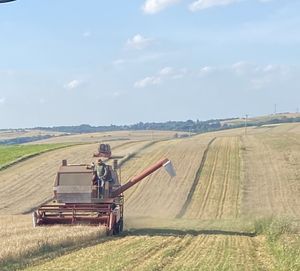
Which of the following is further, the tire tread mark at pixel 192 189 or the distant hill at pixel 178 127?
the distant hill at pixel 178 127

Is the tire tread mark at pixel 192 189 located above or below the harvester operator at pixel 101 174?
below

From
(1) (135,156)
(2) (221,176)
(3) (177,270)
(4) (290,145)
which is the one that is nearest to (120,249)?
(3) (177,270)

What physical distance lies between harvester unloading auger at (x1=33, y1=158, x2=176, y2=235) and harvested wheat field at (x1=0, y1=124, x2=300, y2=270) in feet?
2.89

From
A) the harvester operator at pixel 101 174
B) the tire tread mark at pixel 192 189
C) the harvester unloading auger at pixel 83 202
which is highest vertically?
the harvester operator at pixel 101 174

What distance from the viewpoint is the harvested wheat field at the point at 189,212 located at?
14.7 m

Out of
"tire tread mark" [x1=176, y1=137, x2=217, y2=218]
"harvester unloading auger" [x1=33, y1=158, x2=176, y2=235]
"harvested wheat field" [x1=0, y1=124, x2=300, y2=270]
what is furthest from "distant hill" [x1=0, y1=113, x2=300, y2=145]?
"harvester unloading auger" [x1=33, y1=158, x2=176, y2=235]

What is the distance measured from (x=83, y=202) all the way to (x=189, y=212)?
1149 cm

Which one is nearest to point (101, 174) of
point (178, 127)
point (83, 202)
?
point (83, 202)

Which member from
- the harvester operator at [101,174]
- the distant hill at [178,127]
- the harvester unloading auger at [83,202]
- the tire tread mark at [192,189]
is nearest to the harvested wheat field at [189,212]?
the tire tread mark at [192,189]

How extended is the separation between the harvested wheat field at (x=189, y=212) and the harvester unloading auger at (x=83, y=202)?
88cm

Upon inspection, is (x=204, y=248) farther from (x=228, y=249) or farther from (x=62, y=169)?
(x=62, y=169)

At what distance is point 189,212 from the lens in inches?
1305

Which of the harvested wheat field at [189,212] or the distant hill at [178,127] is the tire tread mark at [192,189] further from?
the distant hill at [178,127]

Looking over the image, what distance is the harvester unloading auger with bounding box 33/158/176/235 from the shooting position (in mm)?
21906
